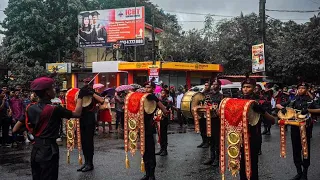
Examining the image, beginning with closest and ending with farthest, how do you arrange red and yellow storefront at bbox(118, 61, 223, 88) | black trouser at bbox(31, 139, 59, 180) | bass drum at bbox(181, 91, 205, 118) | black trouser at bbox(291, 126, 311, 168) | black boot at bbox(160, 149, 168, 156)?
1. black trouser at bbox(31, 139, 59, 180)
2. black trouser at bbox(291, 126, 311, 168)
3. bass drum at bbox(181, 91, 205, 118)
4. black boot at bbox(160, 149, 168, 156)
5. red and yellow storefront at bbox(118, 61, 223, 88)

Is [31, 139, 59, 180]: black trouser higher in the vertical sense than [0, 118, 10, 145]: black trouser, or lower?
higher

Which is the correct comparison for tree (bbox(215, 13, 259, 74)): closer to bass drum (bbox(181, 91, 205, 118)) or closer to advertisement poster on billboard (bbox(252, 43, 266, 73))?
advertisement poster on billboard (bbox(252, 43, 266, 73))

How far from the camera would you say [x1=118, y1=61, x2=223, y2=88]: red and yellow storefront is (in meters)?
25.9

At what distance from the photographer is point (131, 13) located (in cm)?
2862

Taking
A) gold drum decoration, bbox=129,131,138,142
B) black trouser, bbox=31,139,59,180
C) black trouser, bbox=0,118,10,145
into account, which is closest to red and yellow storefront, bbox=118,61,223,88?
black trouser, bbox=0,118,10,145

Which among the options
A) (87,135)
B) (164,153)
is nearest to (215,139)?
(164,153)

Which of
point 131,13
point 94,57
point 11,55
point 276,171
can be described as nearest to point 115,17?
point 131,13

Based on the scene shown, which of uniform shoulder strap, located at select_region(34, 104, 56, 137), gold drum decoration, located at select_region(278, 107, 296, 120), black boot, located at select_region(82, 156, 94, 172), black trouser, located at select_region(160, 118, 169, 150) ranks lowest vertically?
black boot, located at select_region(82, 156, 94, 172)

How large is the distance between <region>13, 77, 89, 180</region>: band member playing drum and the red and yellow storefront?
20151 mm

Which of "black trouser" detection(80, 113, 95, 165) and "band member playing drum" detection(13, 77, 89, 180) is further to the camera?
"black trouser" detection(80, 113, 95, 165)

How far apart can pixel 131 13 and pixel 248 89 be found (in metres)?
23.3

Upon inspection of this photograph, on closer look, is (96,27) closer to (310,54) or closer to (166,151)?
(310,54)

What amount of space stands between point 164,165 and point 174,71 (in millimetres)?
19463

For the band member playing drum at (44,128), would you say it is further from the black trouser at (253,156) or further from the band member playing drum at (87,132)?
the band member playing drum at (87,132)
